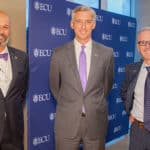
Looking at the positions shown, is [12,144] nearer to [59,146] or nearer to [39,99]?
[59,146]

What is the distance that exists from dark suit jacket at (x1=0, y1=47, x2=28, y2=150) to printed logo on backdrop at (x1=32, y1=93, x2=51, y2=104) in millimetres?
571

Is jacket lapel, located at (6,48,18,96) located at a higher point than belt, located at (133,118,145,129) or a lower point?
higher

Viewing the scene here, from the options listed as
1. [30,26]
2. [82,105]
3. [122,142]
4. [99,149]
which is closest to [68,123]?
[82,105]

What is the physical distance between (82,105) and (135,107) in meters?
0.48

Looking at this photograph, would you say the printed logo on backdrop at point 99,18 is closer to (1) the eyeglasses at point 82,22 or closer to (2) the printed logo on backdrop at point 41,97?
(2) the printed logo on backdrop at point 41,97

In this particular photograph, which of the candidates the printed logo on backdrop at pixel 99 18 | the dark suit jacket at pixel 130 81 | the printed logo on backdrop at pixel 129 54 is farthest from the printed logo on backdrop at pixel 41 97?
the printed logo on backdrop at pixel 129 54

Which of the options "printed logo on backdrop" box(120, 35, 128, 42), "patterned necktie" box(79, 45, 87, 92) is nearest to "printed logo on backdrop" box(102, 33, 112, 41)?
"printed logo on backdrop" box(120, 35, 128, 42)

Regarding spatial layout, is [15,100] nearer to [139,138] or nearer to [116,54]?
[139,138]

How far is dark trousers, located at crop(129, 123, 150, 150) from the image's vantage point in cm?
248

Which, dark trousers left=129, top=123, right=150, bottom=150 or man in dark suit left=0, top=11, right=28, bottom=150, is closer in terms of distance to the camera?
man in dark suit left=0, top=11, right=28, bottom=150

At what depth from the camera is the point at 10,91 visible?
2352mm

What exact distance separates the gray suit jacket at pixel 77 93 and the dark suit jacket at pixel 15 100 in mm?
297

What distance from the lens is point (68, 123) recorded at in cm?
252

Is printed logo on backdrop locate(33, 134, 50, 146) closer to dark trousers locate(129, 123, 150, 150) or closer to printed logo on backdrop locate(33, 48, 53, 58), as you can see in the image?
printed logo on backdrop locate(33, 48, 53, 58)
